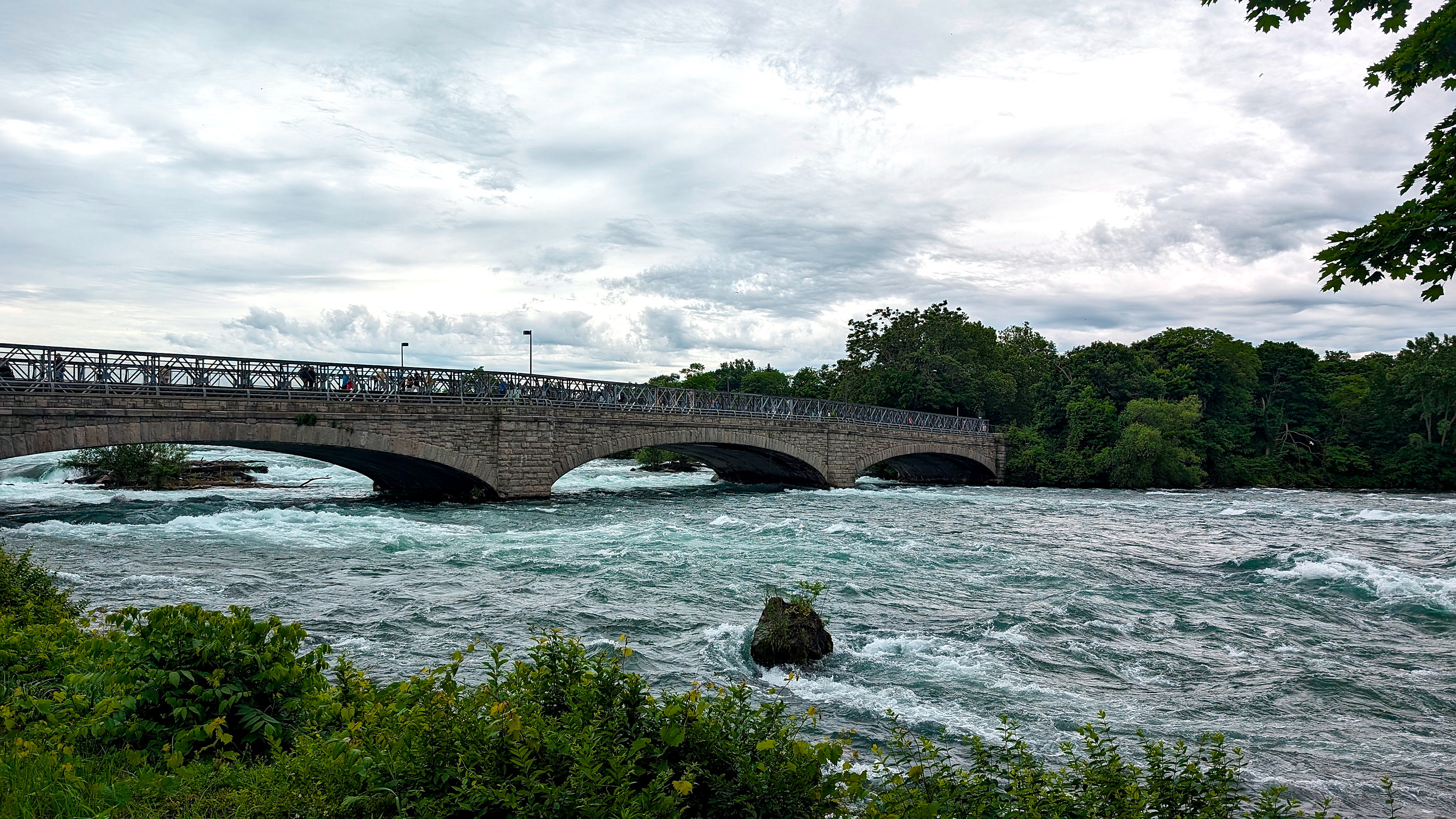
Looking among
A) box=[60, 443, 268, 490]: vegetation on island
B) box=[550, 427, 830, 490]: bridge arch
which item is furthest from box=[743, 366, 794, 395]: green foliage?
box=[60, 443, 268, 490]: vegetation on island

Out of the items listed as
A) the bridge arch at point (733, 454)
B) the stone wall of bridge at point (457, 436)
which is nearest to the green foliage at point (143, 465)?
the stone wall of bridge at point (457, 436)

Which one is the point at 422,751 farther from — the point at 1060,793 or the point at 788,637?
the point at 788,637

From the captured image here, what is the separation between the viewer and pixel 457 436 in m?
28.7

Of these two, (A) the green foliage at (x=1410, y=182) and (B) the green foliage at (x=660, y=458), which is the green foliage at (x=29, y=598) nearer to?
(A) the green foliage at (x=1410, y=182)

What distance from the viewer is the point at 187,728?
5.44 meters

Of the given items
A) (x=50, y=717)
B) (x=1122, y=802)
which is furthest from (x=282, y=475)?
(x=1122, y=802)

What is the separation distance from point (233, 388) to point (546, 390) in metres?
11.2

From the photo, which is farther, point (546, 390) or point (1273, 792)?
point (546, 390)

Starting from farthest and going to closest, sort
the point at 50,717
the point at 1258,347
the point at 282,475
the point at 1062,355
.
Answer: the point at 1062,355, the point at 1258,347, the point at 282,475, the point at 50,717

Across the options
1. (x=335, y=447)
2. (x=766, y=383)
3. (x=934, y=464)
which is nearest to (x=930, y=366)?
(x=934, y=464)

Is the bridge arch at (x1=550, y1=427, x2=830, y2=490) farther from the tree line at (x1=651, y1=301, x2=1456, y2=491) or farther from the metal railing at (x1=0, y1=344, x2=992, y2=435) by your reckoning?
the tree line at (x1=651, y1=301, x2=1456, y2=491)

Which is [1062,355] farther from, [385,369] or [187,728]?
[187,728]

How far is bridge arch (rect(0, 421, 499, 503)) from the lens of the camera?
21156 mm

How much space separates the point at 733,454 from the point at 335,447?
2279 cm
